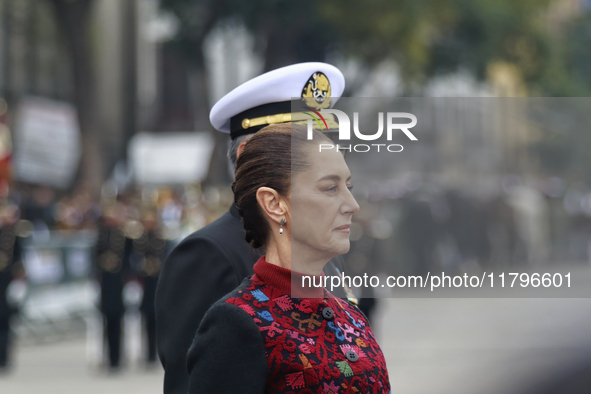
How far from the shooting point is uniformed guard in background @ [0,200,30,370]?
29.8ft

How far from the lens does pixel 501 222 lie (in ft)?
5.72

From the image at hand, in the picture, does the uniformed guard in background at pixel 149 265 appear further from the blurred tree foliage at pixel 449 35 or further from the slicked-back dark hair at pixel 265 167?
the blurred tree foliage at pixel 449 35

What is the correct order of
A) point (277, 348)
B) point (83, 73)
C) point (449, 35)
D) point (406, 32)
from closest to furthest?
1. point (277, 348)
2. point (83, 73)
3. point (406, 32)
4. point (449, 35)

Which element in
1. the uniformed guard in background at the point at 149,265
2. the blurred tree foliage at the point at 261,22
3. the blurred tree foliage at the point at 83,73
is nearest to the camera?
the uniformed guard in background at the point at 149,265

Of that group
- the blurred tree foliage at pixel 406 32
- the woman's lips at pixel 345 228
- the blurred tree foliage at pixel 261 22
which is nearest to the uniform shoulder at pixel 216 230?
the woman's lips at pixel 345 228

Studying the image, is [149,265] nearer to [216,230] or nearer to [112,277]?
[112,277]

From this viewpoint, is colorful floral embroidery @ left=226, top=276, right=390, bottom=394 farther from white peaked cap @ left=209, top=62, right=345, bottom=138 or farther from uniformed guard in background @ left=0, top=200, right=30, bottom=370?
uniformed guard in background @ left=0, top=200, right=30, bottom=370

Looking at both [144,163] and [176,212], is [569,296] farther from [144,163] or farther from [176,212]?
[144,163]

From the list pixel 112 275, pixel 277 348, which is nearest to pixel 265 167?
pixel 277 348

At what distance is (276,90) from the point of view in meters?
2.41

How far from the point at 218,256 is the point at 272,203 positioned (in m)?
0.51

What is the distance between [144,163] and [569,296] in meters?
29.9

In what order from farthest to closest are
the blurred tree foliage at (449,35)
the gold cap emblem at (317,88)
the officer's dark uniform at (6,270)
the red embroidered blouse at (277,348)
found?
the blurred tree foliage at (449,35) → the officer's dark uniform at (6,270) → the gold cap emblem at (317,88) → the red embroidered blouse at (277,348)

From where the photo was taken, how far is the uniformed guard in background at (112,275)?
927 cm
